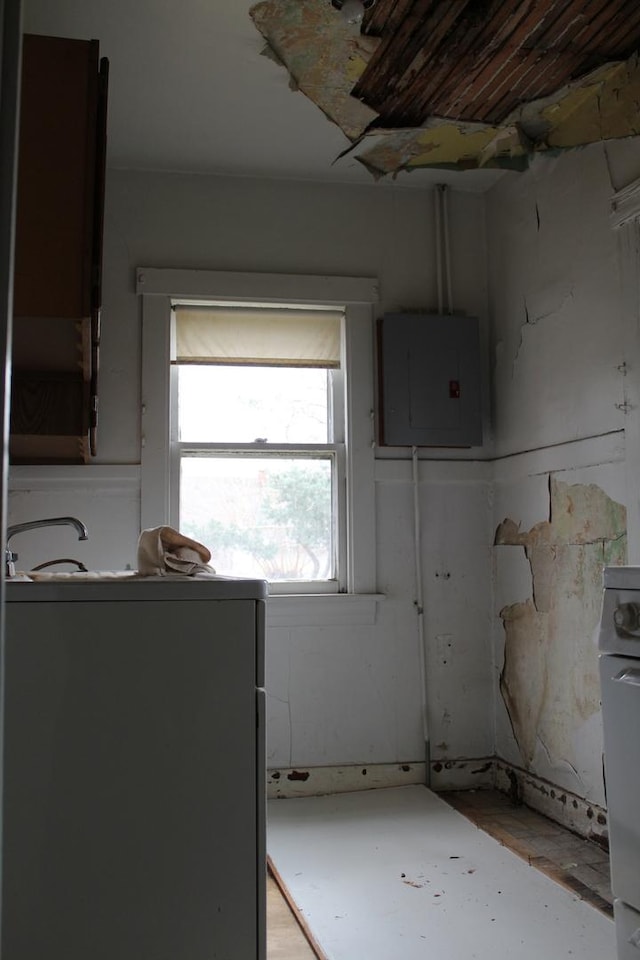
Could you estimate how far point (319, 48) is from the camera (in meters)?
2.60

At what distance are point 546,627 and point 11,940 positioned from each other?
224cm

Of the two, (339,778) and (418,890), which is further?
(339,778)

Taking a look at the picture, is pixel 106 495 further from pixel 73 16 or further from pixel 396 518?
pixel 73 16

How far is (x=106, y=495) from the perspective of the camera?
329 cm

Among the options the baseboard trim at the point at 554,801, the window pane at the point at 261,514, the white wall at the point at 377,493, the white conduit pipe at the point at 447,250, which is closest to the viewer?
the baseboard trim at the point at 554,801

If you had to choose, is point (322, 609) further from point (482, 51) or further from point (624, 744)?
point (482, 51)

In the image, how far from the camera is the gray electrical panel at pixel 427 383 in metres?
3.49

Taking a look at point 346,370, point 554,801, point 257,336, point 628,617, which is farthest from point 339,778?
point 628,617

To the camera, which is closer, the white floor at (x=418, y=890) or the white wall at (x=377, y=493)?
the white floor at (x=418, y=890)

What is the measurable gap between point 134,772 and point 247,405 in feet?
7.00

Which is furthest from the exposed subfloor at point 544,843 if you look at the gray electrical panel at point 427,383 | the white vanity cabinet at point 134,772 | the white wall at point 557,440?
the gray electrical panel at point 427,383

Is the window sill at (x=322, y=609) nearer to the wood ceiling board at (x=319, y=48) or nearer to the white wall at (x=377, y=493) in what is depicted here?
the white wall at (x=377, y=493)

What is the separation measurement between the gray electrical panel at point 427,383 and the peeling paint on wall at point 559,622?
50 cm

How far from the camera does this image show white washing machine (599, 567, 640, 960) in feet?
5.28
